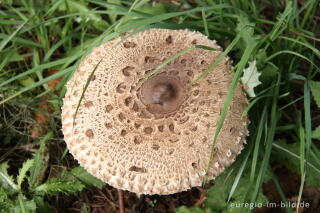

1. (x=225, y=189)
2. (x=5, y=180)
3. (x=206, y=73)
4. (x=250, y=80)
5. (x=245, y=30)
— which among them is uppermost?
(x=245, y=30)

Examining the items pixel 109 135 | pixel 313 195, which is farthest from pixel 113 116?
pixel 313 195

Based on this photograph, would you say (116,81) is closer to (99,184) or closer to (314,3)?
(99,184)

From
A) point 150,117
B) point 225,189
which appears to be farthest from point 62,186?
point 225,189

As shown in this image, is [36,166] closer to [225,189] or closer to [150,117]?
[150,117]

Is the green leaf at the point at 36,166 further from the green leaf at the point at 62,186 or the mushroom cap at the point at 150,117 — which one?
the mushroom cap at the point at 150,117

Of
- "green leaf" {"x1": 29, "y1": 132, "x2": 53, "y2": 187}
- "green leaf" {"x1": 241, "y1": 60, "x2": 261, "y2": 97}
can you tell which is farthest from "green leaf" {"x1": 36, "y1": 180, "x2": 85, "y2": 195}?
"green leaf" {"x1": 241, "y1": 60, "x2": 261, "y2": 97}

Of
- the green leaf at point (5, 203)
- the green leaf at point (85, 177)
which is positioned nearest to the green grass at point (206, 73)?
the green leaf at point (5, 203)

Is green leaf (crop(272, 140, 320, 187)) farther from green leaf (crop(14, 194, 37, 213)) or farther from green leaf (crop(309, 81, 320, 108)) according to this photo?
green leaf (crop(14, 194, 37, 213))
